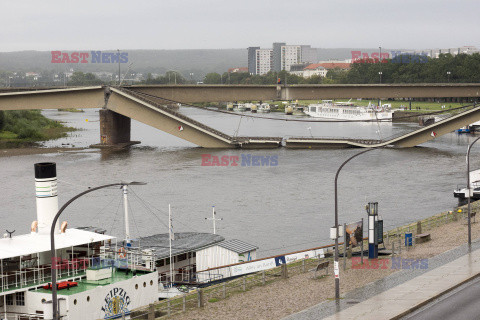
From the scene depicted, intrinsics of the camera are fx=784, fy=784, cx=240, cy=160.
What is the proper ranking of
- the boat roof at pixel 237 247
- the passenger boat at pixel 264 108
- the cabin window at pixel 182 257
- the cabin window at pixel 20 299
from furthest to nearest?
the passenger boat at pixel 264 108 < the boat roof at pixel 237 247 < the cabin window at pixel 182 257 < the cabin window at pixel 20 299

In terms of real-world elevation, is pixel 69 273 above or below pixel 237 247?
above

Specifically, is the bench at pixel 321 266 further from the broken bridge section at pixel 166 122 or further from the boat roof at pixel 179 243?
the broken bridge section at pixel 166 122

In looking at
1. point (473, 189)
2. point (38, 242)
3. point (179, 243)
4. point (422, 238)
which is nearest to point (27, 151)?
point (473, 189)

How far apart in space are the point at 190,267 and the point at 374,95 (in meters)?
64.7

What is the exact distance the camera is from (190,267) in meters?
32.7

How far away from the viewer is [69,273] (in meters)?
26.9

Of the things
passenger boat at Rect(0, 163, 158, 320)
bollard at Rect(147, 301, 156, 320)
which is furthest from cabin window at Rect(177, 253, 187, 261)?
bollard at Rect(147, 301, 156, 320)

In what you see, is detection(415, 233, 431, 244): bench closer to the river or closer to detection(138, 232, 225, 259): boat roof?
the river

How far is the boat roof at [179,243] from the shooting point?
31516 mm

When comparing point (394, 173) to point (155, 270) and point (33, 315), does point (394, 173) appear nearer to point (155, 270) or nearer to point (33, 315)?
point (155, 270)

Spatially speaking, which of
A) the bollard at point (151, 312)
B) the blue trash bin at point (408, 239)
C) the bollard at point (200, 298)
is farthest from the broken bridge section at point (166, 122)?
the bollard at point (151, 312)

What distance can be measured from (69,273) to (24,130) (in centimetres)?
7837

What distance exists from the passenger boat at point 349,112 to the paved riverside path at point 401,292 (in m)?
104

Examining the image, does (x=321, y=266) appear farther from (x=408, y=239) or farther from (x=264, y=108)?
(x=264, y=108)
